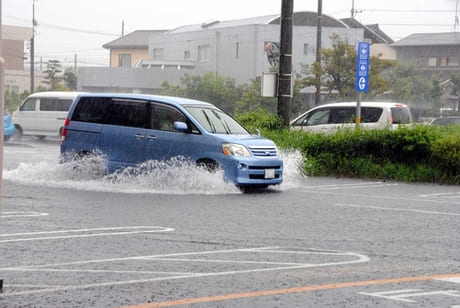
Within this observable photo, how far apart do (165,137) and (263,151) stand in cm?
189

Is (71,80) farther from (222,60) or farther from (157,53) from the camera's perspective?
(222,60)

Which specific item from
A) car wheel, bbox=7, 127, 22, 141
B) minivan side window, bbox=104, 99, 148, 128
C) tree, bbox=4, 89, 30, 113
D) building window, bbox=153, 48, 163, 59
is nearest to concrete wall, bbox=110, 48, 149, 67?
building window, bbox=153, 48, 163, 59

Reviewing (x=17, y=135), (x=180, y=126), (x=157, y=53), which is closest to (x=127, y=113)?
(x=180, y=126)

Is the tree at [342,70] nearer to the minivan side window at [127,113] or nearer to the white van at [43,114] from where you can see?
the white van at [43,114]

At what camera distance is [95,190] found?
51.1ft

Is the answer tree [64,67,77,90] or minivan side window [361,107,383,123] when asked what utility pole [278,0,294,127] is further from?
tree [64,67,77,90]

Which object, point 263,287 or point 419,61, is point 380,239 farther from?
point 419,61

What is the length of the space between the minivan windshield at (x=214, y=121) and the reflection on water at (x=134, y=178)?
921 mm

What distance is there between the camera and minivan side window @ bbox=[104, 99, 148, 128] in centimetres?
1628

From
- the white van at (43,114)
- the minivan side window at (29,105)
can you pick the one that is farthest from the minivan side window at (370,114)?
the minivan side window at (29,105)

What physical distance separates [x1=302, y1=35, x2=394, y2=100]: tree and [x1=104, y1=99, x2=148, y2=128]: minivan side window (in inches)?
1079

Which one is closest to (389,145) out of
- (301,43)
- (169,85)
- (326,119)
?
(326,119)

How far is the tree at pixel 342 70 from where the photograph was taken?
4375 cm

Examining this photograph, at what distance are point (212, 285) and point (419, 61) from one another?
58032 millimetres
